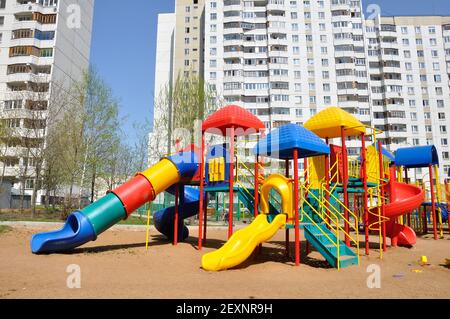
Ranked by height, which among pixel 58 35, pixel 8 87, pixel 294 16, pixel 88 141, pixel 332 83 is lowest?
pixel 88 141

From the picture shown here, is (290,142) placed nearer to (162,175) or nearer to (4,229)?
(162,175)

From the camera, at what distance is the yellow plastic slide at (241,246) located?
28.1 feet

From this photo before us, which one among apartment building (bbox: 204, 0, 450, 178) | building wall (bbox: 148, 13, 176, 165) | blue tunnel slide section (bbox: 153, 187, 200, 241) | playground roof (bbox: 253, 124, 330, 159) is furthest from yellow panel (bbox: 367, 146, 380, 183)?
building wall (bbox: 148, 13, 176, 165)

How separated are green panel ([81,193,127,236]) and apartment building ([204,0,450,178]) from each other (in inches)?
1813

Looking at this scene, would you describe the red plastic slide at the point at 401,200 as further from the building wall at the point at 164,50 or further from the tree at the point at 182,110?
the building wall at the point at 164,50

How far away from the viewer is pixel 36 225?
1744 centimetres

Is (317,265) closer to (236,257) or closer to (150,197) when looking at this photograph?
(236,257)

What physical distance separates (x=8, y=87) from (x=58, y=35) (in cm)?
1030

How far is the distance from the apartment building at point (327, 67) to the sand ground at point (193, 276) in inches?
1824

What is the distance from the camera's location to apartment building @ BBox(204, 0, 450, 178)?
56594mm

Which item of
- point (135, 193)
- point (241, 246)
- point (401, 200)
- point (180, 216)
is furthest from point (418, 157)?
point (135, 193)

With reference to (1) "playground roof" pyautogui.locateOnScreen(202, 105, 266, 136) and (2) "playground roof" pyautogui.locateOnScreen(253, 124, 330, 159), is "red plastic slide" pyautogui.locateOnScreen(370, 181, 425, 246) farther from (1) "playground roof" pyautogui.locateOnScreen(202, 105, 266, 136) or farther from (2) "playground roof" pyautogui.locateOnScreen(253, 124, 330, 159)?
(1) "playground roof" pyautogui.locateOnScreen(202, 105, 266, 136)

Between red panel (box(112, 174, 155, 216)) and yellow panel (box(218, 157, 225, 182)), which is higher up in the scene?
yellow panel (box(218, 157, 225, 182))
